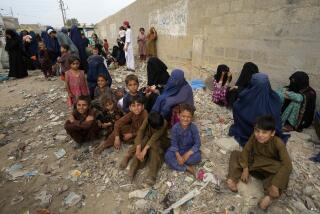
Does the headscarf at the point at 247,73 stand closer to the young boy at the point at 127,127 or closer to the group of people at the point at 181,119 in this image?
the group of people at the point at 181,119

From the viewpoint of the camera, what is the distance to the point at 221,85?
14.4 ft

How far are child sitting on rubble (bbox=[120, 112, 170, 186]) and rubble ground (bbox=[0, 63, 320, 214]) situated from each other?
0.11 meters

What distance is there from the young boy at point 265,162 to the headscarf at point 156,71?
191cm

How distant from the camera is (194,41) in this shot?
227 inches

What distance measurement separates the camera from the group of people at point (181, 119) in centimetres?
229

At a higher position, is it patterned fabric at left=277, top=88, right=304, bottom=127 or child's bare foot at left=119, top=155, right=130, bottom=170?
patterned fabric at left=277, top=88, right=304, bottom=127

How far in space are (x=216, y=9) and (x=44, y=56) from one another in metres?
5.34

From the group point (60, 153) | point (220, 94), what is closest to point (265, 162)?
point (220, 94)

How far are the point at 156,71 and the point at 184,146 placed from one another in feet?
5.43

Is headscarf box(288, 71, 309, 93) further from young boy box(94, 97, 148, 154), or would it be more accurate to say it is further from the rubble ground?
young boy box(94, 97, 148, 154)

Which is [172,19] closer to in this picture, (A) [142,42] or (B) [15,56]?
(A) [142,42]

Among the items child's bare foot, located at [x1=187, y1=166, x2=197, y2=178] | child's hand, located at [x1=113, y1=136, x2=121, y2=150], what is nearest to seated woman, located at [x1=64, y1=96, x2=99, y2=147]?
child's hand, located at [x1=113, y1=136, x2=121, y2=150]

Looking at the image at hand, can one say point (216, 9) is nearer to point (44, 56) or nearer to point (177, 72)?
point (177, 72)

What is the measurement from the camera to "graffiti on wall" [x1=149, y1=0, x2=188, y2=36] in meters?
6.09
